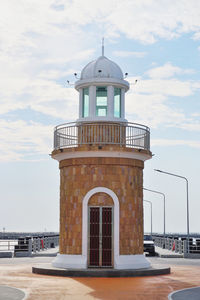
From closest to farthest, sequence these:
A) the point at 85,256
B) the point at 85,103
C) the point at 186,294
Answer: the point at 186,294
the point at 85,256
the point at 85,103

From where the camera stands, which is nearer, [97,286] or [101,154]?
[97,286]

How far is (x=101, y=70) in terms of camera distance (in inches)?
963

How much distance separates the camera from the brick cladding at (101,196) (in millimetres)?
23000

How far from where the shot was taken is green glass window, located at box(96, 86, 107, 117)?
2428 cm

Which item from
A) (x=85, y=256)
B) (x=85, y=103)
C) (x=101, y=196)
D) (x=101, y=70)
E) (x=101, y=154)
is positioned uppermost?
(x=101, y=70)

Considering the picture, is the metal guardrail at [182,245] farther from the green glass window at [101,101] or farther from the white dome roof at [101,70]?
the white dome roof at [101,70]

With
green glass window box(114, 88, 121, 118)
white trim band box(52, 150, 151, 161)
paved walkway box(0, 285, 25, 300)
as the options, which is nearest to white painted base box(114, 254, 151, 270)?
white trim band box(52, 150, 151, 161)

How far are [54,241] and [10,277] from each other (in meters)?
28.1

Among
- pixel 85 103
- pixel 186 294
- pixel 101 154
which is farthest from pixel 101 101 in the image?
pixel 186 294

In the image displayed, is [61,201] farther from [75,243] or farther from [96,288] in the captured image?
[96,288]

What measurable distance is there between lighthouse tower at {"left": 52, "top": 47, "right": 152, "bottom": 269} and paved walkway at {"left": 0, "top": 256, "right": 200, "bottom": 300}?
2.24 m

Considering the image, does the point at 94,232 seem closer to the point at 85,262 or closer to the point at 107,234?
the point at 107,234

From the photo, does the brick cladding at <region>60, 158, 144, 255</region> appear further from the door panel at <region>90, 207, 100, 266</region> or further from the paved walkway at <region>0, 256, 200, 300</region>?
the paved walkway at <region>0, 256, 200, 300</region>

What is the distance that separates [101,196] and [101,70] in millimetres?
6045
